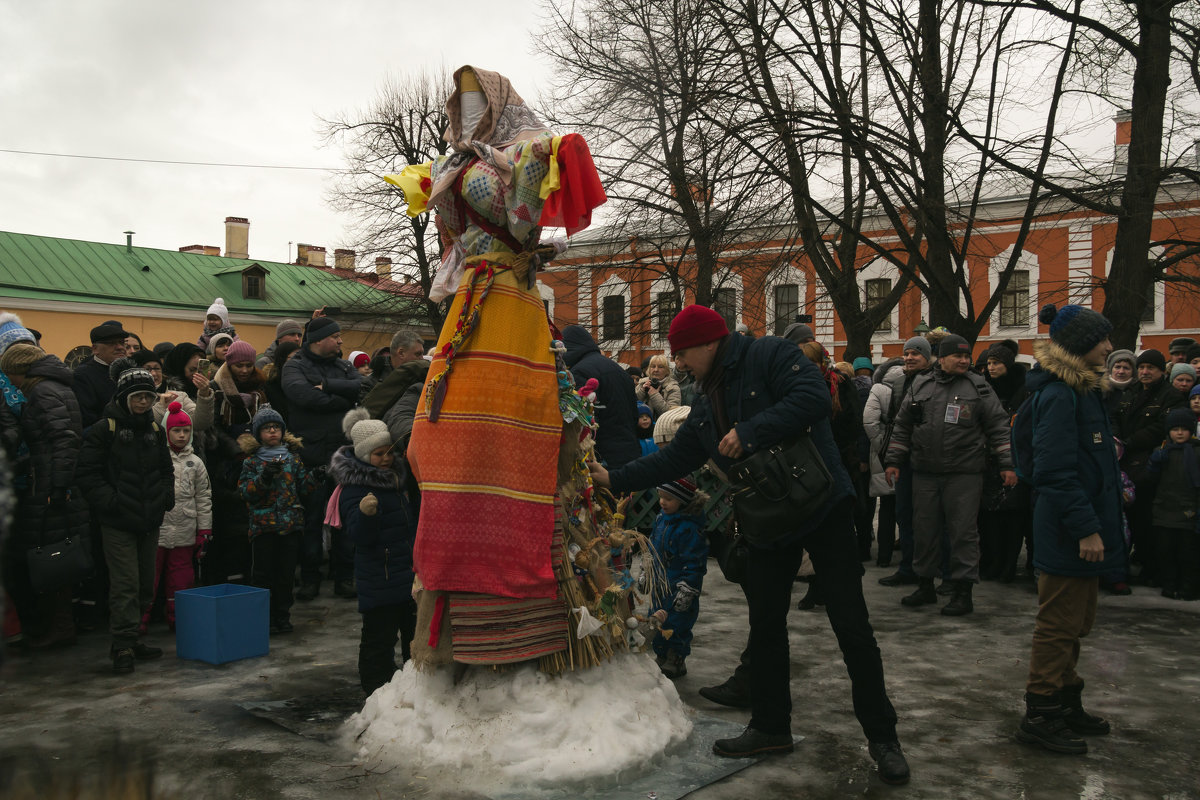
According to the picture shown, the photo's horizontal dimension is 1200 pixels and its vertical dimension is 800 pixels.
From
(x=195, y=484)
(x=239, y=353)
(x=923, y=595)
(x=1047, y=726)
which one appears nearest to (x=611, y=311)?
(x=239, y=353)

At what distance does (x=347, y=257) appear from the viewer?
46531 millimetres

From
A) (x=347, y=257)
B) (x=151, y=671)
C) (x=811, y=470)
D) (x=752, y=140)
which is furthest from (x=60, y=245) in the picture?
(x=811, y=470)

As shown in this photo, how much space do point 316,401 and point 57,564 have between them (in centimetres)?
238

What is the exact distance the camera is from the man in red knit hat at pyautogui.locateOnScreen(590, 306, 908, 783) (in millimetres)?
3996

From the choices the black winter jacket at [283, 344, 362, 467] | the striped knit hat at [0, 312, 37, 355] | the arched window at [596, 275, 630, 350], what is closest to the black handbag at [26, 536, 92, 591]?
the striped knit hat at [0, 312, 37, 355]

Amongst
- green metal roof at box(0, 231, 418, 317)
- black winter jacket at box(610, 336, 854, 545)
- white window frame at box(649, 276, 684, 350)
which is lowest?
black winter jacket at box(610, 336, 854, 545)

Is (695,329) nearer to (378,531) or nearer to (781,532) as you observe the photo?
(781,532)

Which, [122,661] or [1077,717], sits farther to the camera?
[122,661]

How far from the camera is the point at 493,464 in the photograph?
13.3 ft

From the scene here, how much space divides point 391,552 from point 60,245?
126 feet

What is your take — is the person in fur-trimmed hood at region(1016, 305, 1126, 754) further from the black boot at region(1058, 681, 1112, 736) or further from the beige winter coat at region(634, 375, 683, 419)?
the beige winter coat at region(634, 375, 683, 419)

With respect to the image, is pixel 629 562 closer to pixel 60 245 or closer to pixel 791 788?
pixel 791 788

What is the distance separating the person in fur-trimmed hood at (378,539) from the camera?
5.01 m

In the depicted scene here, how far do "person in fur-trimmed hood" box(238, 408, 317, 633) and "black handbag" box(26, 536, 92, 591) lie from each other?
3.57ft
